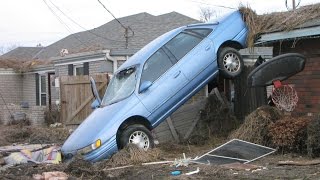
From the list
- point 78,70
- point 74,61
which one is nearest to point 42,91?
point 78,70

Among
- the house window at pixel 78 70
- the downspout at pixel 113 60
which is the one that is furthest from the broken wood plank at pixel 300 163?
the house window at pixel 78 70

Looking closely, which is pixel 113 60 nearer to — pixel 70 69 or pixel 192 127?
pixel 70 69

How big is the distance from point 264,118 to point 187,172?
8.03 ft

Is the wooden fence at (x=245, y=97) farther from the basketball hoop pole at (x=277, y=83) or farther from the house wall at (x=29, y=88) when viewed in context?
the house wall at (x=29, y=88)

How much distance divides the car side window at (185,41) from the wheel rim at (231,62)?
735 millimetres

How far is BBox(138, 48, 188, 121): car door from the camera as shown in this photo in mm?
10562

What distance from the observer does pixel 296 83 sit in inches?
406

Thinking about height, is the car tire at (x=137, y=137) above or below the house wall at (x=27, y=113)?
below

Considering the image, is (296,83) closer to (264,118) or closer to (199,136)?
(264,118)

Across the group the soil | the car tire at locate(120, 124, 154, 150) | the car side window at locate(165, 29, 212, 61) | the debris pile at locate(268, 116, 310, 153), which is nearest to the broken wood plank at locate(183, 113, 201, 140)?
the soil

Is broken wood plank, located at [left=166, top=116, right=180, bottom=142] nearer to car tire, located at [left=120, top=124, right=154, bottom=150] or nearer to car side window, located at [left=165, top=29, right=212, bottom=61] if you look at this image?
car side window, located at [left=165, top=29, right=212, bottom=61]

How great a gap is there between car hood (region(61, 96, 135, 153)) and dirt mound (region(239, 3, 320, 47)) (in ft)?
10.9

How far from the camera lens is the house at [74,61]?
750 inches

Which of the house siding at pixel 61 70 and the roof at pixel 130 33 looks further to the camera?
the house siding at pixel 61 70
